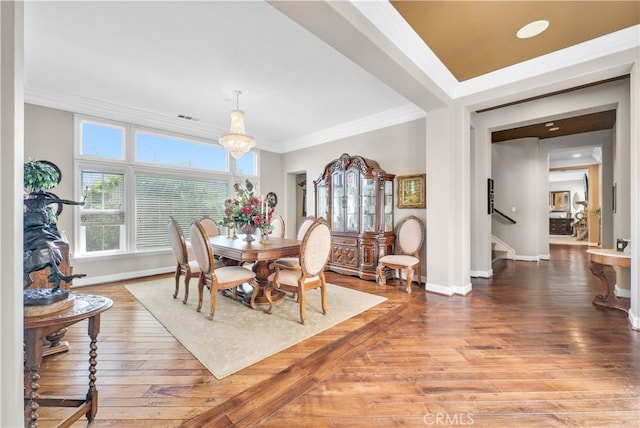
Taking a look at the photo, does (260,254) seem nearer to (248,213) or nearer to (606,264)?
(248,213)

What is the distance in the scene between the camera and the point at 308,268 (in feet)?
9.15

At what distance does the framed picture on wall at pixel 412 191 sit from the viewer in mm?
4348

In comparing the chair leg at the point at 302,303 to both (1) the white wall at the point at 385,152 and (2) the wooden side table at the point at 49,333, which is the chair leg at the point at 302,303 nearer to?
(2) the wooden side table at the point at 49,333

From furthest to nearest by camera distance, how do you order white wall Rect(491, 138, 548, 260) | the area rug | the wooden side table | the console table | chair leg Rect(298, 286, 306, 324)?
white wall Rect(491, 138, 548, 260), the console table, chair leg Rect(298, 286, 306, 324), the area rug, the wooden side table

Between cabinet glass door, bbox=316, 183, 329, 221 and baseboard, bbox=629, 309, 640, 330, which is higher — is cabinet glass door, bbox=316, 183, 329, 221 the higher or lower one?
the higher one

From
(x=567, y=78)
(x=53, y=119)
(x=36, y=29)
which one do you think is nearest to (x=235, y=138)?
(x=36, y=29)

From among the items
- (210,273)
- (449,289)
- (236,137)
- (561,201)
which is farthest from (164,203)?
(561,201)

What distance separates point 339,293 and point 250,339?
5.32ft

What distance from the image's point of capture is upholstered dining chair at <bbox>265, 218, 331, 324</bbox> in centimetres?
272

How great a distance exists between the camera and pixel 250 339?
2.37 m

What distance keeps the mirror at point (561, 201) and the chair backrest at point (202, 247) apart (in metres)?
15.4

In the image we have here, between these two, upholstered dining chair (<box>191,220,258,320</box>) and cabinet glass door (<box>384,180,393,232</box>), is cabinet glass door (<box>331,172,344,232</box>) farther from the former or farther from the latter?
upholstered dining chair (<box>191,220,258,320</box>)

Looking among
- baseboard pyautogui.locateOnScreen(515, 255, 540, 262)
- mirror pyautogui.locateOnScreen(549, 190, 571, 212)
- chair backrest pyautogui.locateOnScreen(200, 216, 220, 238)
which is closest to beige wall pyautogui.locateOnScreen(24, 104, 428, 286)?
chair backrest pyautogui.locateOnScreen(200, 216, 220, 238)

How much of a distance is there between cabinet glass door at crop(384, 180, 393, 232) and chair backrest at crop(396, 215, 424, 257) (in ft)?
0.88
